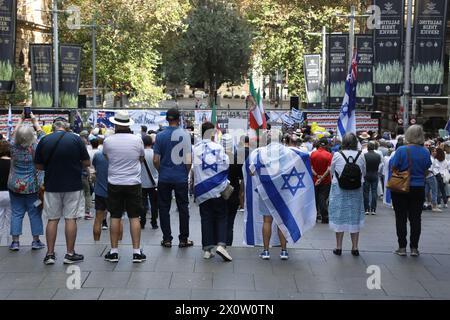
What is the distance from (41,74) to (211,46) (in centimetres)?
3718

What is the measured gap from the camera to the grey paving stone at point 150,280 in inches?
270

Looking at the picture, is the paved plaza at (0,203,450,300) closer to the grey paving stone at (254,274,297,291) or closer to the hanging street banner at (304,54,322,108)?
the grey paving stone at (254,274,297,291)

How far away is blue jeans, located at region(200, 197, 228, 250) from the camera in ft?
26.7

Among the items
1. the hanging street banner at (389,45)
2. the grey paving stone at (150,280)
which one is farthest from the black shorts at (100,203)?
the hanging street banner at (389,45)

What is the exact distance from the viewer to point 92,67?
37.6 m

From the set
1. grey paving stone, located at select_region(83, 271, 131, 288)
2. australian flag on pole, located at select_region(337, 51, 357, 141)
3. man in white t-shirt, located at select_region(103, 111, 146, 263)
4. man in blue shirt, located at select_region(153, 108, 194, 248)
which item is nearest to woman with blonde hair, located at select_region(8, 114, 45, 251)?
man in white t-shirt, located at select_region(103, 111, 146, 263)

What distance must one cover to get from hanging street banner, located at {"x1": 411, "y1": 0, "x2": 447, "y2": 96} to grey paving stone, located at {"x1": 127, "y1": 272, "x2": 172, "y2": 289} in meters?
15.3

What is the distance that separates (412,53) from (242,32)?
42800mm

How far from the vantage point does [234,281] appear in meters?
7.08

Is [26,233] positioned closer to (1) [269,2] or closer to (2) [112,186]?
(2) [112,186]

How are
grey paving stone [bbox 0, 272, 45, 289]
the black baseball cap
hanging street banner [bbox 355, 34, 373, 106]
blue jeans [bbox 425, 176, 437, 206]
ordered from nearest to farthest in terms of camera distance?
grey paving stone [bbox 0, 272, 45, 289] < the black baseball cap < blue jeans [bbox 425, 176, 437, 206] < hanging street banner [bbox 355, 34, 373, 106]

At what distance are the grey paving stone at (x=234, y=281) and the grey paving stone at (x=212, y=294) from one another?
154 millimetres

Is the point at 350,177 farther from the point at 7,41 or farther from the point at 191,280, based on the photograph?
the point at 7,41
